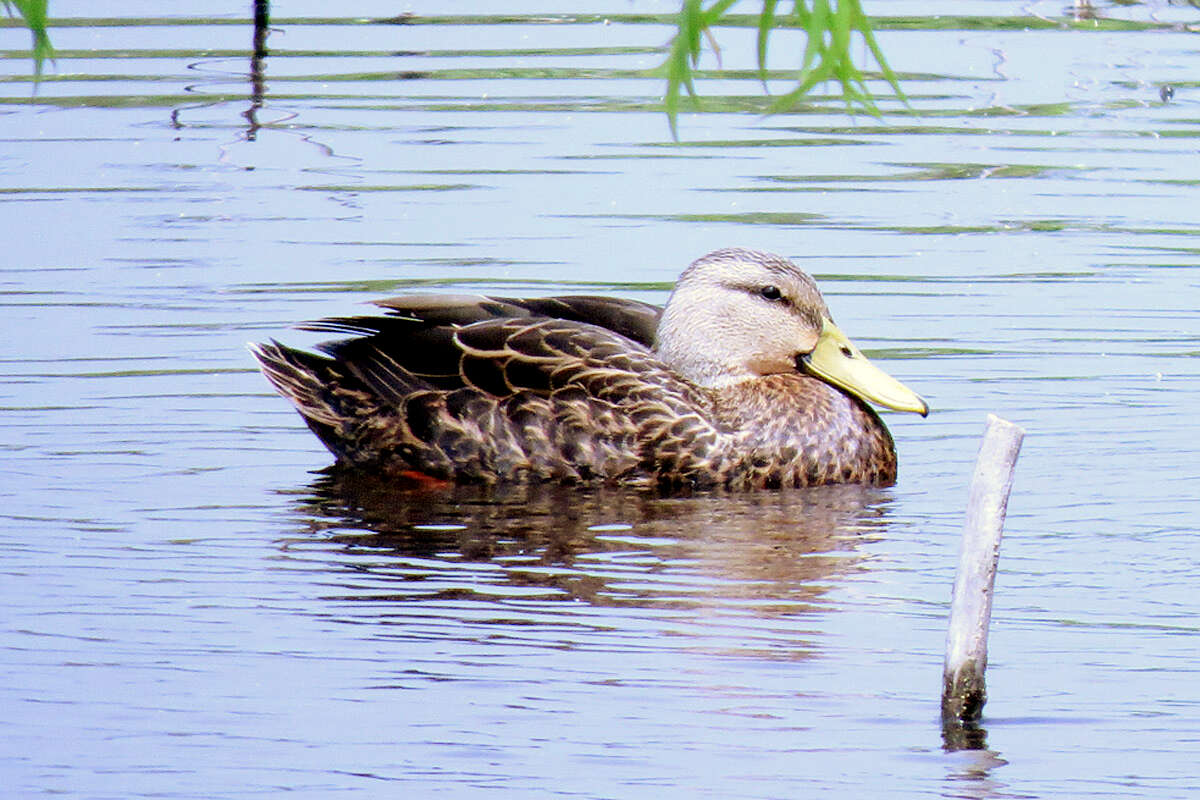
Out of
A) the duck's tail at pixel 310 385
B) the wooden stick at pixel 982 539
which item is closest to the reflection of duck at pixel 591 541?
the duck's tail at pixel 310 385

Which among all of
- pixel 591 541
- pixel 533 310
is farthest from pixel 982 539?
pixel 533 310

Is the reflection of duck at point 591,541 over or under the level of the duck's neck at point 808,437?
under

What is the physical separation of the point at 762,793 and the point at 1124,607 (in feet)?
6.76

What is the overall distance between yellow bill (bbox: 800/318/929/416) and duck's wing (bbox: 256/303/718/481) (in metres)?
0.52

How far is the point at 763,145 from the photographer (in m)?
16.4

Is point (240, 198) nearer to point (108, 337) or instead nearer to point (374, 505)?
point (108, 337)

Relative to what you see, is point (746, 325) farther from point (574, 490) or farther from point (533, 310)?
point (574, 490)

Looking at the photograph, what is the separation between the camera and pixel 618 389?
33.0ft

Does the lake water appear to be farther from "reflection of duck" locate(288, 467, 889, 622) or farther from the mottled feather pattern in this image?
the mottled feather pattern

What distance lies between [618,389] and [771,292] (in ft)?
2.59

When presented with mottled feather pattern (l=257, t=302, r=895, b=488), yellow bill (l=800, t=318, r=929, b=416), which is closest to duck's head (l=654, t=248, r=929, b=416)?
yellow bill (l=800, t=318, r=929, b=416)

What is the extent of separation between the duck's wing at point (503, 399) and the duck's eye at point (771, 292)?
491 mm

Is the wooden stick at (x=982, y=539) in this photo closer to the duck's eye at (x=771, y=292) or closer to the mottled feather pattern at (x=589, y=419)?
the mottled feather pattern at (x=589, y=419)

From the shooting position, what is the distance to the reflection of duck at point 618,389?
10039 mm
